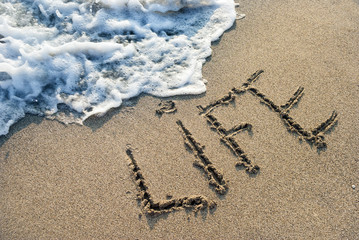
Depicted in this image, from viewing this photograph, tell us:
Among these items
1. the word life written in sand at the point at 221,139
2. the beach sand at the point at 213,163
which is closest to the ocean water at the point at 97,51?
the beach sand at the point at 213,163

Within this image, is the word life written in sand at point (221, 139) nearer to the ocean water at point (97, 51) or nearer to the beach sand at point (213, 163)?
the beach sand at point (213, 163)

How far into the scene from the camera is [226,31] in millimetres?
3451

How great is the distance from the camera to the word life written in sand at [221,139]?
7.22 feet

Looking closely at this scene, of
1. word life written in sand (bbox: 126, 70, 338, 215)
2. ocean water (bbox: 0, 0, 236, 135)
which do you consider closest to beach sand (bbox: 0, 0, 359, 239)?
word life written in sand (bbox: 126, 70, 338, 215)

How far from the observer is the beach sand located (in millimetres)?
2111

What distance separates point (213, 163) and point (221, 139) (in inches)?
10.3

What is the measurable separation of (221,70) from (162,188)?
1492 mm

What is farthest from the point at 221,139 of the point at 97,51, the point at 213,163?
the point at 97,51

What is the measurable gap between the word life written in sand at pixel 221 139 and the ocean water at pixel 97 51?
358 millimetres

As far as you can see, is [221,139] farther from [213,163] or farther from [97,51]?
[97,51]

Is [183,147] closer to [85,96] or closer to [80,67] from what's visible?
[85,96]

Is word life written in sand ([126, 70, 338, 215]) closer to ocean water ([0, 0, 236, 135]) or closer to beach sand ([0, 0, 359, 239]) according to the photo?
beach sand ([0, 0, 359, 239])

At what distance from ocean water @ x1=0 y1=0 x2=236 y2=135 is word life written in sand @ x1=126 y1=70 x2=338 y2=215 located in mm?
358

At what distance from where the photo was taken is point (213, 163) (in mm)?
2420
